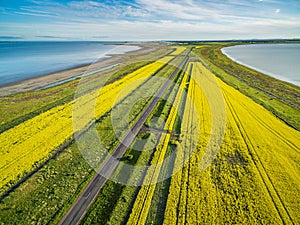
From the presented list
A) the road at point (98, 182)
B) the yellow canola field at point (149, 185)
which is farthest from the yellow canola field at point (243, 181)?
the road at point (98, 182)

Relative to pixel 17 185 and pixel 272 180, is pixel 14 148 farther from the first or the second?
pixel 272 180

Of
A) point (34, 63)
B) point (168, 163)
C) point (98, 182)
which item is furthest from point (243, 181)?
point (34, 63)

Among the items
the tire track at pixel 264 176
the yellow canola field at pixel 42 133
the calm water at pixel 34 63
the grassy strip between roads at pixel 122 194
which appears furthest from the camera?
the calm water at pixel 34 63

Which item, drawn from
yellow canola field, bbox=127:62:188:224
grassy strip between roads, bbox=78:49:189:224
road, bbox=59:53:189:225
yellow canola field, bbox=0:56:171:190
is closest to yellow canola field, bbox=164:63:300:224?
yellow canola field, bbox=127:62:188:224

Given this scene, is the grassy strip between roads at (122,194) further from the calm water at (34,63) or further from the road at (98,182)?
the calm water at (34,63)

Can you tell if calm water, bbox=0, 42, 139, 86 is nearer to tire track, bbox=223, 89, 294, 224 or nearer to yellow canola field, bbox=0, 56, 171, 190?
yellow canola field, bbox=0, 56, 171, 190

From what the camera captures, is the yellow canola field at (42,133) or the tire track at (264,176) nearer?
the tire track at (264,176)

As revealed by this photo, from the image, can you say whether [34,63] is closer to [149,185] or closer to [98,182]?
[98,182]
